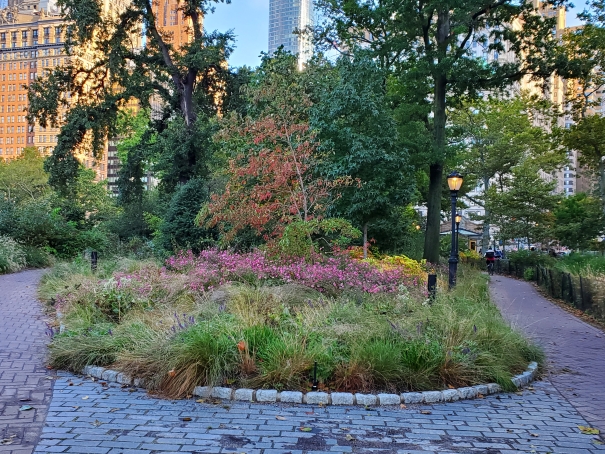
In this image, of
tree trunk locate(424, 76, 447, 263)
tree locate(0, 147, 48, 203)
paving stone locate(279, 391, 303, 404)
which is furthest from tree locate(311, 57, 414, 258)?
tree locate(0, 147, 48, 203)

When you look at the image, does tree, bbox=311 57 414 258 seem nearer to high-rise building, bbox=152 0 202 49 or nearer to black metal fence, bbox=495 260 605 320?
black metal fence, bbox=495 260 605 320

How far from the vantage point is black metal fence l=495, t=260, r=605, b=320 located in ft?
38.3

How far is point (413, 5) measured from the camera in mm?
18984

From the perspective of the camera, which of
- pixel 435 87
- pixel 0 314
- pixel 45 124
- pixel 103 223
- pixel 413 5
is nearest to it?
pixel 0 314

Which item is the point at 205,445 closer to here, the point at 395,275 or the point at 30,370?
the point at 30,370

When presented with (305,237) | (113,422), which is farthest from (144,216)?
(113,422)

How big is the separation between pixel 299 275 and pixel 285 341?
13.1 ft

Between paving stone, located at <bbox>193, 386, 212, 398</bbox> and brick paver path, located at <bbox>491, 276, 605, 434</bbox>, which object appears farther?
brick paver path, located at <bbox>491, 276, 605, 434</bbox>

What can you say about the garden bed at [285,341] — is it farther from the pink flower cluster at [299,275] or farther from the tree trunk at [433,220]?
the tree trunk at [433,220]

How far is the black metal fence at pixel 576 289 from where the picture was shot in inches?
459

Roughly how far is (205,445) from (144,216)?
28.6 meters

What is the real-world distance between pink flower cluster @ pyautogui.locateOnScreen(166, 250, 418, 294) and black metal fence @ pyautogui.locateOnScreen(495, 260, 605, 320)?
4586 millimetres

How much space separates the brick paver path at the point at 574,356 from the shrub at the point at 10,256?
55.5 ft

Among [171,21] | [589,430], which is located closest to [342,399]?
[589,430]
